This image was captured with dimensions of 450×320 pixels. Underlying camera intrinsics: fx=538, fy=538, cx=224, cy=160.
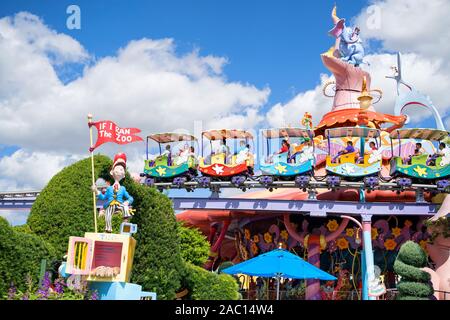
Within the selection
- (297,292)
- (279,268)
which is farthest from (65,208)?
(297,292)

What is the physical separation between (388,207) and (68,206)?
12986mm

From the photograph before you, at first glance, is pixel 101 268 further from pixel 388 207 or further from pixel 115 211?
pixel 388 207

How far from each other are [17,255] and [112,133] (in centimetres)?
259

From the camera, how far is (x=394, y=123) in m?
25.2

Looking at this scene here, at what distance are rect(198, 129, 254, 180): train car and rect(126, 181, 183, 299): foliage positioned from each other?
32.9 ft

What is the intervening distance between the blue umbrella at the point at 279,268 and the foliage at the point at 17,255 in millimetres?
6476

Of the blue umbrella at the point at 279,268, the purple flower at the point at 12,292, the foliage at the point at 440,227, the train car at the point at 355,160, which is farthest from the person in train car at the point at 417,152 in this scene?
the purple flower at the point at 12,292

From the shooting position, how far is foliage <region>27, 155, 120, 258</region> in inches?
382

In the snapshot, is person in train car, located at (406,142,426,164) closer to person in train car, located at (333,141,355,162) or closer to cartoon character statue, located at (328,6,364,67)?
person in train car, located at (333,141,355,162)

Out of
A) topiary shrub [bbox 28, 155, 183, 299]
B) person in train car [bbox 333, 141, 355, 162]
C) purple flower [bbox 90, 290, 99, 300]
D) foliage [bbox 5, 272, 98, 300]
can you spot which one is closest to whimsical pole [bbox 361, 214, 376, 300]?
person in train car [bbox 333, 141, 355, 162]

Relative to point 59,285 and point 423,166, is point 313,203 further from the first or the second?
point 59,285

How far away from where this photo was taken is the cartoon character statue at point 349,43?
2675 centimetres

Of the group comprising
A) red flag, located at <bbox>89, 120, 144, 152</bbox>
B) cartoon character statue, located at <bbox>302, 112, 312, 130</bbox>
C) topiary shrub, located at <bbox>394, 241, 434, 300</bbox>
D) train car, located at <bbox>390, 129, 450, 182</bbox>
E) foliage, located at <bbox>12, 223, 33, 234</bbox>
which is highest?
Answer: cartoon character statue, located at <bbox>302, 112, 312, 130</bbox>
